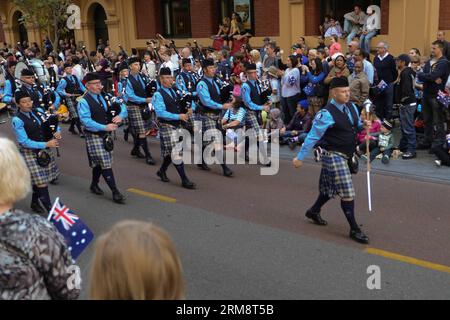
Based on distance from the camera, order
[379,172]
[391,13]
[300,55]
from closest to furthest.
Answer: [379,172], [300,55], [391,13]

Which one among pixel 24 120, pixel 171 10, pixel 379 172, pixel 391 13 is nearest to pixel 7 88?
pixel 24 120

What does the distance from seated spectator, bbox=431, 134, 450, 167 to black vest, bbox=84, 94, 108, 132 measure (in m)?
5.79

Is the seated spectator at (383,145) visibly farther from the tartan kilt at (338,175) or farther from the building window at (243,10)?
the building window at (243,10)

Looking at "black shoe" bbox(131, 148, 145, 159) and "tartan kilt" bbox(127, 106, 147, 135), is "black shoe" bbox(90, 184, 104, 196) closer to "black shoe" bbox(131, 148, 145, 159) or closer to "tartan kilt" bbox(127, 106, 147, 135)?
"tartan kilt" bbox(127, 106, 147, 135)

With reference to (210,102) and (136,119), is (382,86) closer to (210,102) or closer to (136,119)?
(210,102)

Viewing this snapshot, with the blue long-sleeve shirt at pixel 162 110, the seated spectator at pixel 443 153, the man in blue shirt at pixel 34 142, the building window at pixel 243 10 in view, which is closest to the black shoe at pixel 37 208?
the man in blue shirt at pixel 34 142

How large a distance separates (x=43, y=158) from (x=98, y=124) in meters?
0.92

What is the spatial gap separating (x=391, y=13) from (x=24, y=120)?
10.5m

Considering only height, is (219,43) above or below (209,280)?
above

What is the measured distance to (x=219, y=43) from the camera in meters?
18.6

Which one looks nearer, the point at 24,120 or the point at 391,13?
the point at 24,120

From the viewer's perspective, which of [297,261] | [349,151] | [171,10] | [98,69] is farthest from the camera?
[171,10]

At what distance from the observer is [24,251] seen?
106 inches

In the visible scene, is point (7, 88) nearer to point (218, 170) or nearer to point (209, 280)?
point (218, 170)
